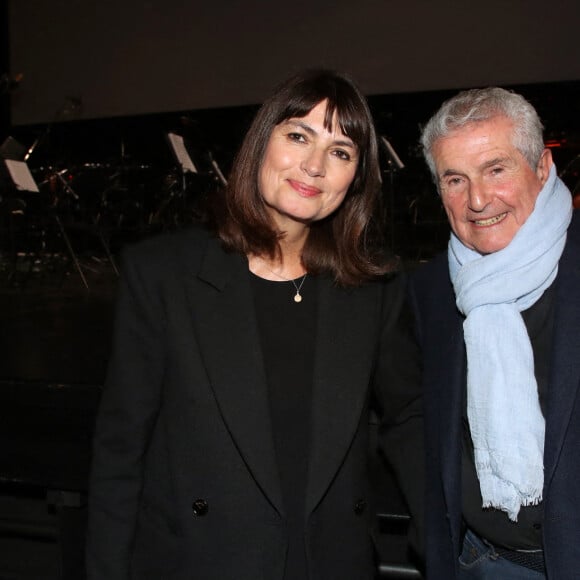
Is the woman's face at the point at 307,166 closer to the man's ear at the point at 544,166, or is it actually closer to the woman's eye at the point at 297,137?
the woman's eye at the point at 297,137

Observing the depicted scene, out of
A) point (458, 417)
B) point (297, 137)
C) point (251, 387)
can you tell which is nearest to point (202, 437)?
point (251, 387)

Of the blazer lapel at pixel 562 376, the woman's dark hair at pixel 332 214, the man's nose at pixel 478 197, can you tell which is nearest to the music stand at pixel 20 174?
the woman's dark hair at pixel 332 214

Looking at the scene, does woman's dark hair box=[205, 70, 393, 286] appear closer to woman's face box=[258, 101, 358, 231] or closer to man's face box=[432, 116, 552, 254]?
woman's face box=[258, 101, 358, 231]

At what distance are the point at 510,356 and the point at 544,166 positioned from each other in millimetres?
402

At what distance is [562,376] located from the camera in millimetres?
1209

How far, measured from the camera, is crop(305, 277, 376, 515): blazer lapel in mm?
1300

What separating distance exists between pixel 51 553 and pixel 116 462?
1.56 m

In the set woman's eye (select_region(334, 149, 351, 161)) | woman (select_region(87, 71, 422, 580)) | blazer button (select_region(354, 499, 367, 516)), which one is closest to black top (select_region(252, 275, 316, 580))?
woman (select_region(87, 71, 422, 580))

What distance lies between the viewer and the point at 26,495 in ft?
8.32

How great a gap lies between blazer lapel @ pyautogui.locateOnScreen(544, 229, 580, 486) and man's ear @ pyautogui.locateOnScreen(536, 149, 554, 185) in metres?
0.27

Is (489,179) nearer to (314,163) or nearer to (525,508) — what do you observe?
(314,163)

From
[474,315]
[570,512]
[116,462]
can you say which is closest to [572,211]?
[474,315]

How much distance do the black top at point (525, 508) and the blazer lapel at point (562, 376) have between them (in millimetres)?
65

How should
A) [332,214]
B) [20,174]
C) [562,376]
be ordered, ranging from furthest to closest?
[20,174] < [332,214] < [562,376]
